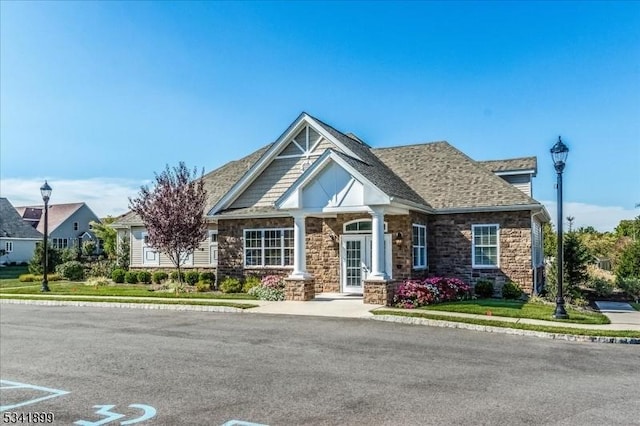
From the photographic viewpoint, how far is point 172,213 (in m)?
22.3

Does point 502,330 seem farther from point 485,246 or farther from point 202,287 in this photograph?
point 202,287

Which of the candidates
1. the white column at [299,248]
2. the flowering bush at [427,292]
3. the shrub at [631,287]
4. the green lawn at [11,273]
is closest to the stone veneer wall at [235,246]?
the white column at [299,248]

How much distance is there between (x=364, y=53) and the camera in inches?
719

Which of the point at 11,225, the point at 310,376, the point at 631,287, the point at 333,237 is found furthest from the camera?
the point at 11,225

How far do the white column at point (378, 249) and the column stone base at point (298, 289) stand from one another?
110 inches

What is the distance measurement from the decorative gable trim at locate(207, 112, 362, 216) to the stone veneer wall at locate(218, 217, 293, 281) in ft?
3.22

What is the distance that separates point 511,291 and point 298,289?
8050 mm

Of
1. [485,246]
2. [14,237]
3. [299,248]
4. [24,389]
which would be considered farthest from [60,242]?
[24,389]

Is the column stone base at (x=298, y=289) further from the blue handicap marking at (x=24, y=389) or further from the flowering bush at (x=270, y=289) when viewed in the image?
the blue handicap marking at (x=24, y=389)

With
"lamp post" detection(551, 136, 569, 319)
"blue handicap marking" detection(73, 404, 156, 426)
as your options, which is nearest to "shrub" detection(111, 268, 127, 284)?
"lamp post" detection(551, 136, 569, 319)

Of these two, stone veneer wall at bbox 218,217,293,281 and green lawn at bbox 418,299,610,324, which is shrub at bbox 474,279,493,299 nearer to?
green lawn at bbox 418,299,610,324

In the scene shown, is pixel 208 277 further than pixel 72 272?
No

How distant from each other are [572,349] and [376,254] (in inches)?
296

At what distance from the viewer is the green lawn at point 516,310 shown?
14258 millimetres
